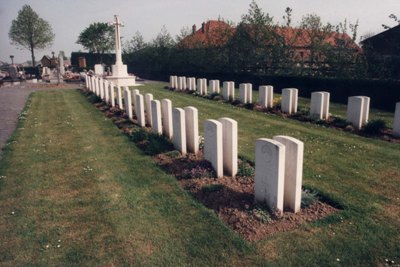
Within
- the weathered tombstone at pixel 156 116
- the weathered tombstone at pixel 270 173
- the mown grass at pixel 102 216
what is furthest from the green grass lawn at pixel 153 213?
the weathered tombstone at pixel 156 116

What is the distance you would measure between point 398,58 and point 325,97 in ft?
24.4

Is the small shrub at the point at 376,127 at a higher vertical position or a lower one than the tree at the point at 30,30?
lower

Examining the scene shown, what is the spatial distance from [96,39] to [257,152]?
70.4m

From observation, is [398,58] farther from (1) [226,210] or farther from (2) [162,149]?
(1) [226,210]

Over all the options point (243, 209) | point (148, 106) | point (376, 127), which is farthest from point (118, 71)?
point (243, 209)

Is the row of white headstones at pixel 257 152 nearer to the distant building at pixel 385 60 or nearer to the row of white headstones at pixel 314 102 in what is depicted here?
the row of white headstones at pixel 314 102

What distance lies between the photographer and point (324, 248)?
361 centimetres

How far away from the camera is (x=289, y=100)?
1176cm

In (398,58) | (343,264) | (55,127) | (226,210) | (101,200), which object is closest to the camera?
(343,264)

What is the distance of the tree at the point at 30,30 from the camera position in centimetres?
5547

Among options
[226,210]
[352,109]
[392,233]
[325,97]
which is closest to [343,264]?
[392,233]

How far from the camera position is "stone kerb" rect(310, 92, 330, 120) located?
34.3ft

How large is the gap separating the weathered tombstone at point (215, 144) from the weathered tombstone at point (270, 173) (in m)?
1.05

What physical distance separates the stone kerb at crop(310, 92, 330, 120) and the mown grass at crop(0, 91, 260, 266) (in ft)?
21.7
